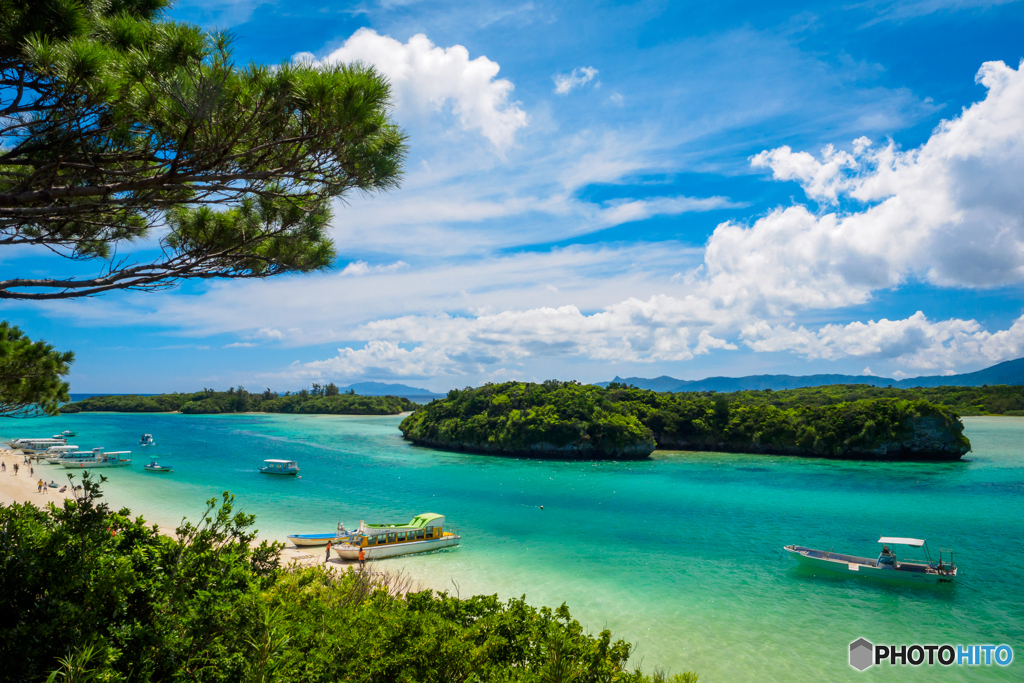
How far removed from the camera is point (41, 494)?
26609 mm

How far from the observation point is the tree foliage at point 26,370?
477 inches

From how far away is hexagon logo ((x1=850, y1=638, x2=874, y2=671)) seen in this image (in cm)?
1114

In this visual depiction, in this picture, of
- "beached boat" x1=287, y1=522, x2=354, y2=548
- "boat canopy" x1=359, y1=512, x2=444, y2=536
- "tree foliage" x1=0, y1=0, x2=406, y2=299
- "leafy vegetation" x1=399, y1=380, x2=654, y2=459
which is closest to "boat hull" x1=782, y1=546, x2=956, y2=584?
"boat canopy" x1=359, y1=512, x2=444, y2=536

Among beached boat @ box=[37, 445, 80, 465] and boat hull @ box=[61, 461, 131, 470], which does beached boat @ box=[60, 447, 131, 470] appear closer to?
boat hull @ box=[61, 461, 131, 470]

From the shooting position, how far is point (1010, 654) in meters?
12.0

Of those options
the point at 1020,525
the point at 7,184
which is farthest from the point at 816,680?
the point at 1020,525

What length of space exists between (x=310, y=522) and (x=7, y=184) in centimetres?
2112

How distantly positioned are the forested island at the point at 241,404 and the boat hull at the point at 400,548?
116761 millimetres

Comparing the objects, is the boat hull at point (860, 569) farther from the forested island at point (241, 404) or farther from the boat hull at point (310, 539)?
the forested island at point (241, 404)

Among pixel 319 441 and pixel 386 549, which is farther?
pixel 319 441

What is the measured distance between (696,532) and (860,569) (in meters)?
7.36

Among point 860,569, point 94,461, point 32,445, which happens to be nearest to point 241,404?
point 32,445

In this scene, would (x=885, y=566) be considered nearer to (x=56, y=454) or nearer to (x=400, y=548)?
(x=400, y=548)

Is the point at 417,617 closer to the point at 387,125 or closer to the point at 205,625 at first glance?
the point at 205,625
